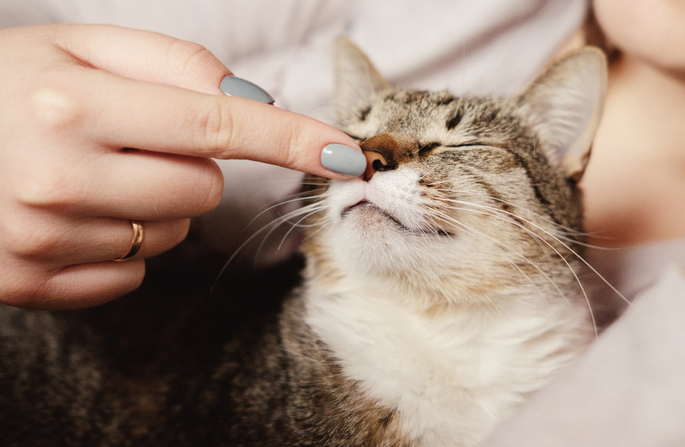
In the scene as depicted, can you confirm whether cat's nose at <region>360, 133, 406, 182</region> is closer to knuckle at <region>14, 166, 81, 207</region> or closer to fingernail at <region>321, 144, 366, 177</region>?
fingernail at <region>321, 144, 366, 177</region>

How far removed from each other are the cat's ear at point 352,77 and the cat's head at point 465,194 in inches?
7.9

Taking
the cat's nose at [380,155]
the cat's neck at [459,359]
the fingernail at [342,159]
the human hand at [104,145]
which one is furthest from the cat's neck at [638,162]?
the human hand at [104,145]

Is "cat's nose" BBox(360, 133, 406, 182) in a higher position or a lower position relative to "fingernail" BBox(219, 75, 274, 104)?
lower

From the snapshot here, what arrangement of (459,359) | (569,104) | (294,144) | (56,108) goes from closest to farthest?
(56,108), (294,144), (459,359), (569,104)

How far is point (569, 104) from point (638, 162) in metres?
0.65

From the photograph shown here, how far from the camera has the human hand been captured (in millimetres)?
679

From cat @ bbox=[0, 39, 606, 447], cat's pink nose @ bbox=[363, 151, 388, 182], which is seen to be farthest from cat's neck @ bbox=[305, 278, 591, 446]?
cat's pink nose @ bbox=[363, 151, 388, 182]

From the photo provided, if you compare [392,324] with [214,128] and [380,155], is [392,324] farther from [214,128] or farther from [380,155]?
[214,128]

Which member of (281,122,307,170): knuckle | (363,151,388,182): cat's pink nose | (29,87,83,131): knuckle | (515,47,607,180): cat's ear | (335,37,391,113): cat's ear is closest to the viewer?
(29,87,83,131): knuckle

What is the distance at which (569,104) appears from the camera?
1.19 meters

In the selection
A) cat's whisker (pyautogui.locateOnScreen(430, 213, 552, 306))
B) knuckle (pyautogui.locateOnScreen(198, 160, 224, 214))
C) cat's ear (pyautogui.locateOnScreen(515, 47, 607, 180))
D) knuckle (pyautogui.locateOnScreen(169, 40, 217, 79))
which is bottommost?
cat's whisker (pyautogui.locateOnScreen(430, 213, 552, 306))

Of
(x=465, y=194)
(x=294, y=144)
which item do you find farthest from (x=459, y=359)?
(x=294, y=144)

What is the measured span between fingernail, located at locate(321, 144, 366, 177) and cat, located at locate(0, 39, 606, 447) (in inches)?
2.5

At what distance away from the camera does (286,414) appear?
106 cm
